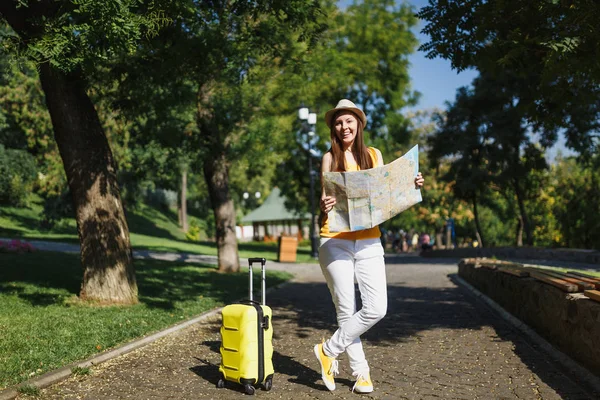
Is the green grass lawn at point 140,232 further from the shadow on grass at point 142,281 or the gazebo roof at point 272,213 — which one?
the gazebo roof at point 272,213

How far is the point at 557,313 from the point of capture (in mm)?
6543

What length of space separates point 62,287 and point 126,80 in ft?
12.7

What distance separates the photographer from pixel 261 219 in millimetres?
64375

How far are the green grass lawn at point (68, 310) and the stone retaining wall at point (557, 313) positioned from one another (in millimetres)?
4797

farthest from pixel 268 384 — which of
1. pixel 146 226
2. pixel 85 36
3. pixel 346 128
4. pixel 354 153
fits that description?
pixel 146 226

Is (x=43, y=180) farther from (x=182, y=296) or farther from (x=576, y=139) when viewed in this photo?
(x=576, y=139)

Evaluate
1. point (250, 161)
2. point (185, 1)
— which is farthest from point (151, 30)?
point (250, 161)

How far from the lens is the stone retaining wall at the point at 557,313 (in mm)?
5337

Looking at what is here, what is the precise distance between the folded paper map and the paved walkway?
4.71 ft

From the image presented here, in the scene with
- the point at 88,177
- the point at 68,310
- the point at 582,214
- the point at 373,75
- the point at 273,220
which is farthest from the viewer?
the point at 273,220

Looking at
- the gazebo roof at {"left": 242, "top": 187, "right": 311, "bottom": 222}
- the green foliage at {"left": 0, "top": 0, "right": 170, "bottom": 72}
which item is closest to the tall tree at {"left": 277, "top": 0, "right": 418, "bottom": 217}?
the green foliage at {"left": 0, "top": 0, "right": 170, "bottom": 72}

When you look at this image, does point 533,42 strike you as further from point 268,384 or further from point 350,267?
point 268,384

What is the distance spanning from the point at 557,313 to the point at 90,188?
21.9ft

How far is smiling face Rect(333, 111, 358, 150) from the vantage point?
16.2ft
